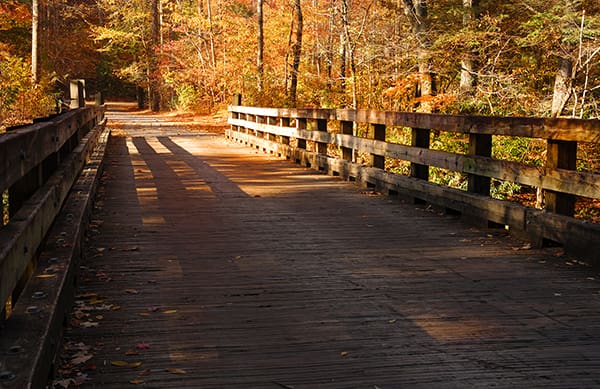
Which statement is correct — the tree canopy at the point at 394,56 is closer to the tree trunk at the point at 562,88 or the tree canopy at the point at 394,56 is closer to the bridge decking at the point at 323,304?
the tree trunk at the point at 562,88

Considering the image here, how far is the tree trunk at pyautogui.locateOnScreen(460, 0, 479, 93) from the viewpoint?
18172mm

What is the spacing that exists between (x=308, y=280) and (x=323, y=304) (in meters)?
0.70

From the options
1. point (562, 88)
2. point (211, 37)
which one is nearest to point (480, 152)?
point (562, 88)

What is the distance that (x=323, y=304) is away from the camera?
524 centimetres

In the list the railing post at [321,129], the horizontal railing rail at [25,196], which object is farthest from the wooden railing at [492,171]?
the horizontal railing rail at [25,196]

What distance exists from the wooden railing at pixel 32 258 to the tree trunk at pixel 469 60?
13747mm

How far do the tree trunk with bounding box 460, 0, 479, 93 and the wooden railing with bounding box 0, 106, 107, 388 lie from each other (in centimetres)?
1375

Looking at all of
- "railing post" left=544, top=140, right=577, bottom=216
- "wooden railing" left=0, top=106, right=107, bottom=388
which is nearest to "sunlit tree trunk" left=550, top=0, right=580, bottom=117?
"railing post" left=544, top=140, right=577, bottom=216

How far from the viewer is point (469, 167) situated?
863 centimetres

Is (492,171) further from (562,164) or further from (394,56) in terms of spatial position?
(394,56)

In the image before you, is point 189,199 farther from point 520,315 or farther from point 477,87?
point 477,87

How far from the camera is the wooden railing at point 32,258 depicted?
3.19 metres

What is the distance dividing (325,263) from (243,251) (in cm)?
88

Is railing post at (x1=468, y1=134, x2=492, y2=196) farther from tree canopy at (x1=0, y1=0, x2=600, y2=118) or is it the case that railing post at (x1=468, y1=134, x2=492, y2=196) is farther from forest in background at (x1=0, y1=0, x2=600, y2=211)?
tree canopy at (x1=0, y1=0, x2=600, y2=118)
